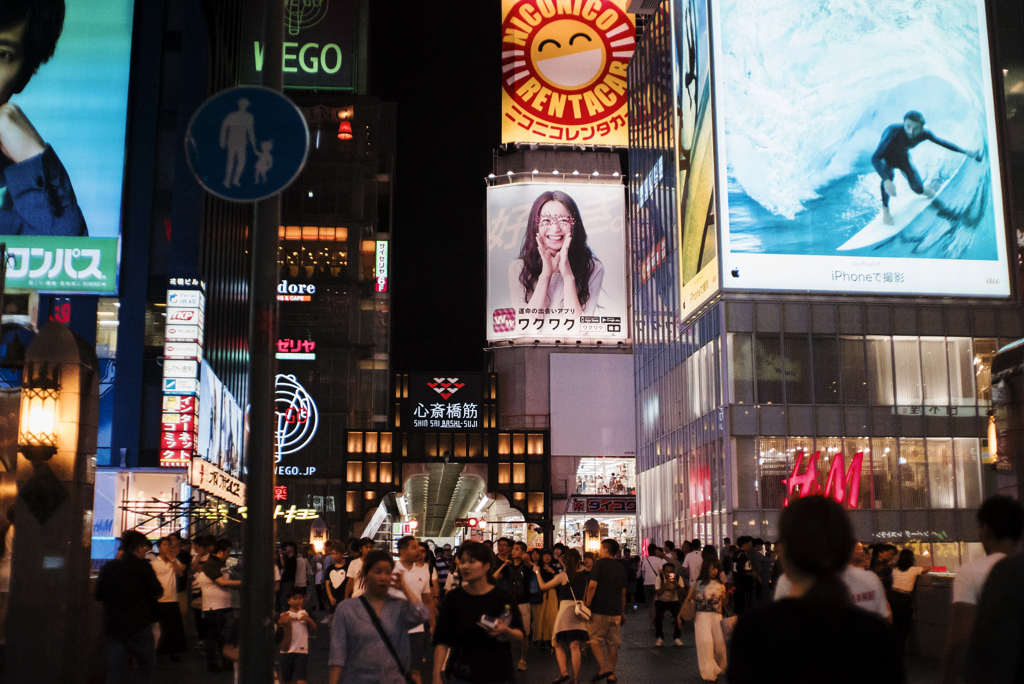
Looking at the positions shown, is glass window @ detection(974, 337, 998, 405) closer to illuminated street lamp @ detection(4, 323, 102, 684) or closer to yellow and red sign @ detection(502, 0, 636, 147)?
illuminated street lamp @ detection(4, 323, 102, 684)

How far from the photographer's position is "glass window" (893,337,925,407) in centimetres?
3819

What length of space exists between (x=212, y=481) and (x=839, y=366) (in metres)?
22.3

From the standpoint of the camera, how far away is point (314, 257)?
285 ft

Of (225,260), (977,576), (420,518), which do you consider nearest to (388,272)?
(420,518)

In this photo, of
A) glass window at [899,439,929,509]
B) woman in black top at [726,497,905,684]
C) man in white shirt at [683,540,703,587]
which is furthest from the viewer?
glass window at [899,439,929,509]

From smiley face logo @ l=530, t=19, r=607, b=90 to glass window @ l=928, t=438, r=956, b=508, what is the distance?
46701 millimetres

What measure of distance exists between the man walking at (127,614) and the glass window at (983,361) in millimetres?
35675

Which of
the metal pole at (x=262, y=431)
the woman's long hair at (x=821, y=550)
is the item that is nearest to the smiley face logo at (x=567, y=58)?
the metal pole at (x=262, y=431)

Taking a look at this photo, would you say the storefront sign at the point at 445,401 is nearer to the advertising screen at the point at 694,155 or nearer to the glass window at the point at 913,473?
the advertising screen at the point at 694,155

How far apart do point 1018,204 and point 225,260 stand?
34.6 meters

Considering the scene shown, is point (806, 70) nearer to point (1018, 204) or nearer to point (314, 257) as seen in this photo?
point (1018, 204)

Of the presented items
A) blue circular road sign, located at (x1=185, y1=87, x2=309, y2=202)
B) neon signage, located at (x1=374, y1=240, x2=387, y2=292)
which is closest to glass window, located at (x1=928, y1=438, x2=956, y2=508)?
blue circular road sign, located at (x1=185, y1=87, x2=309, y2=202)

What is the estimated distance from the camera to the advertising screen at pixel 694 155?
37938mm

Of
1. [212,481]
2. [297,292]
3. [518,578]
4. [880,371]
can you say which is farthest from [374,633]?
[297,292]
